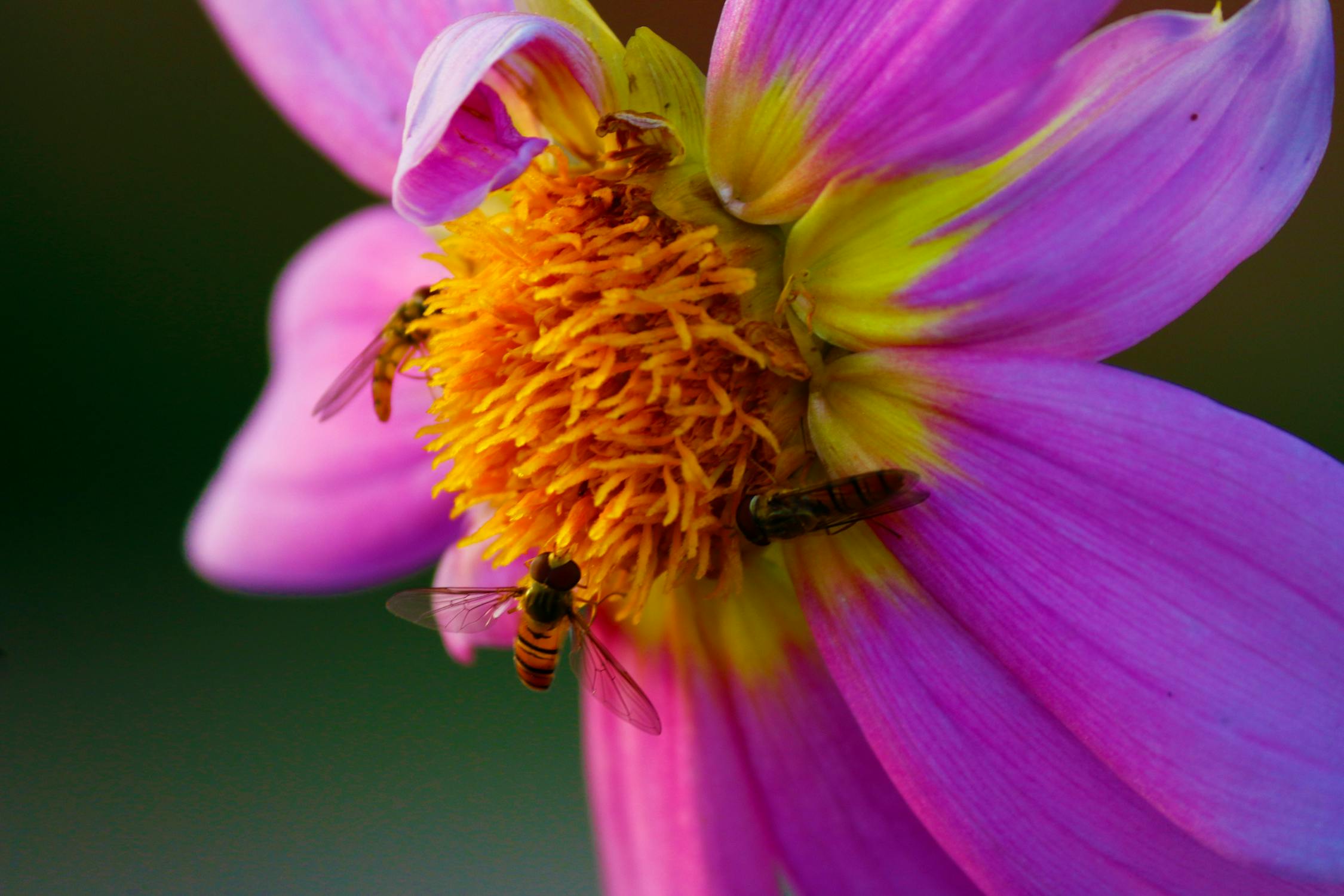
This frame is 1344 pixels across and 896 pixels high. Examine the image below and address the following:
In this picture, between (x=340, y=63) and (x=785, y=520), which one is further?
(x=340, y=63)

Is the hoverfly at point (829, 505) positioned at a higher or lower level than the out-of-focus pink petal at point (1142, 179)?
lower

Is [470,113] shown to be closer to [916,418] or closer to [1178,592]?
[916,418]

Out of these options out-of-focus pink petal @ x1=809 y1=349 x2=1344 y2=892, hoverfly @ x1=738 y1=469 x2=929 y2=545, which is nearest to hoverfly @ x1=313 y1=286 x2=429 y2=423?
hoverfly @ x1=738 y1=469 x2=929 y2=545

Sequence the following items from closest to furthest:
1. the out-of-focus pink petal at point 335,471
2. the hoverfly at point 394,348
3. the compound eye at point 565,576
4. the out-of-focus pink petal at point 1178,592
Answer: the out-of-focus pink petal at point 1178,592 < the compound eye at point 565,576 < the hoverfly at point 394,348 < the out-of-focus pink petal at point 335,471

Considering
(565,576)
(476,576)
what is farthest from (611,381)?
(476,576)

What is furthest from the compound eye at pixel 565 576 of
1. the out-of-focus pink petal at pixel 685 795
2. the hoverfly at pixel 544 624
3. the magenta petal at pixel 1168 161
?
the magenta petal at pixel 1168 161

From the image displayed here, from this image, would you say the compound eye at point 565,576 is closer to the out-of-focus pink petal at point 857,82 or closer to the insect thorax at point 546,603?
A: the insect thorax at point 546,603
